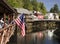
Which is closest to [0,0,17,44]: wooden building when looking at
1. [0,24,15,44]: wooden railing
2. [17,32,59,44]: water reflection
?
[0,24,15,44]: wooden railing

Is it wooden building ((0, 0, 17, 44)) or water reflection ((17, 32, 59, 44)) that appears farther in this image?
water reflection ((17, 32, 59, 44))

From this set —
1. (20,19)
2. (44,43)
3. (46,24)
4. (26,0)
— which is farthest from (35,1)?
(20,19)

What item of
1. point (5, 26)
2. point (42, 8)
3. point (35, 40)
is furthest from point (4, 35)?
point (42, 8)

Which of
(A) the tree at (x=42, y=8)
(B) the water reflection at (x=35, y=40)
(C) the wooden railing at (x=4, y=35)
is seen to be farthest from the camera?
(A) the tree at (x=42, y=8)

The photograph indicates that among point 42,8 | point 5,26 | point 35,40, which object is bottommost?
point 35,40

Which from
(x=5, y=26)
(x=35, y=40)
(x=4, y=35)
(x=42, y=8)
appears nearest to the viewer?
(x=4, y=35)

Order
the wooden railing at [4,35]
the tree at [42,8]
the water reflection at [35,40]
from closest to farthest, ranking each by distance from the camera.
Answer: the wooden railing at [4,35], the water reflection at [35,40], the tree at [42,8]

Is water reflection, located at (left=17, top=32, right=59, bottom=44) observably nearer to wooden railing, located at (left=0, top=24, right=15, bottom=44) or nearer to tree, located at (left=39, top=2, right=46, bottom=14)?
wooden railing, located at (left=0, top=24, right=15, bottom=44)

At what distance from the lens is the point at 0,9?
23891mm

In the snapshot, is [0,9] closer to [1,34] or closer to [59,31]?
[1,34]

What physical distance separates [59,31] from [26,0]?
62.6m

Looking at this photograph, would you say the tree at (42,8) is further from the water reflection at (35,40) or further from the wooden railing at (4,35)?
the wooden railing at (4,35)

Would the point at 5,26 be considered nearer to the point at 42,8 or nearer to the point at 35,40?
the point at 35,40

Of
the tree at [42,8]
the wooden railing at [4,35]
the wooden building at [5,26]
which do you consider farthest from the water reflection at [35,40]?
the tree at [42,8]
